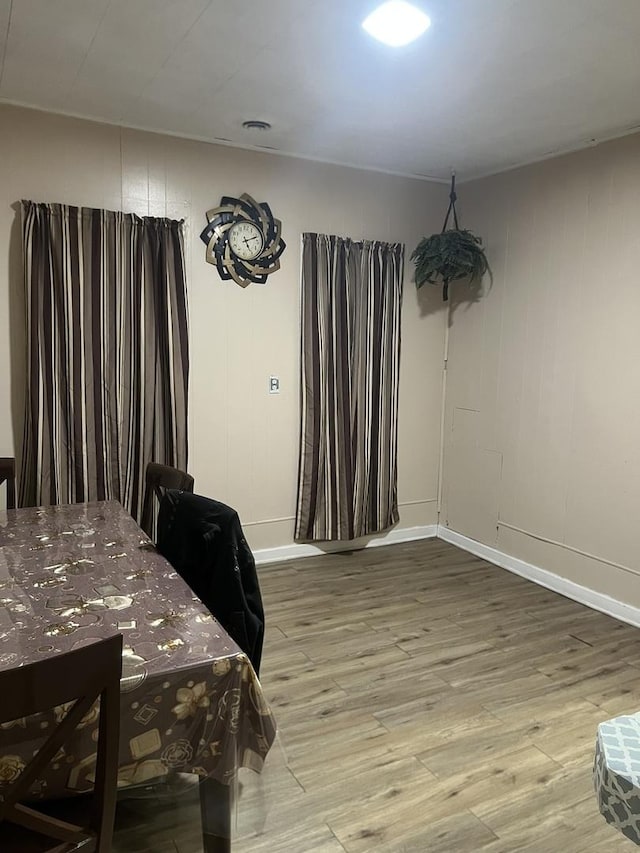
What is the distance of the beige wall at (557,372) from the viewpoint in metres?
3.45

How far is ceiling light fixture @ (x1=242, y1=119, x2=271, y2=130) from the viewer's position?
337cm

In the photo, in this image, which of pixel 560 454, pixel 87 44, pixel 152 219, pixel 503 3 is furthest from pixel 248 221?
A: pixel 560 454

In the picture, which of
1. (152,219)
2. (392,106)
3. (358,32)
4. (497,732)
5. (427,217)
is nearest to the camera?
(358,32)

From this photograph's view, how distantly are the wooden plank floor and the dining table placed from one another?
0.12m

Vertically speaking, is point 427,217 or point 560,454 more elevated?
point 427,217

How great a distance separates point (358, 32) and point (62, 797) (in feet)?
8.27

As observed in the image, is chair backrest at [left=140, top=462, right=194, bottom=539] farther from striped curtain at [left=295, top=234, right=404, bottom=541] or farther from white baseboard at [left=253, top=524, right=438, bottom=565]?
striped curtain at [left=295, top=234, right=404, bottom=541]

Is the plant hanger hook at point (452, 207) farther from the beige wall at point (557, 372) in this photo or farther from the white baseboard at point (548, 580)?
the white baseboard at point (548, 580)

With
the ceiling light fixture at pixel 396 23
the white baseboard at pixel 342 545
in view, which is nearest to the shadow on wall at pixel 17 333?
the white baseboard at pixel 342 545

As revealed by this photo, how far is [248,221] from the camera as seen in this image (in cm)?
387

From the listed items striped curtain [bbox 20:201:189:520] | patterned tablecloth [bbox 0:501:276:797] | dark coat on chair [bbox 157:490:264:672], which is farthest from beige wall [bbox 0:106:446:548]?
patterned tablecloth [bbox 0:501:276:797]

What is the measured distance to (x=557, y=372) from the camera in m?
3.83

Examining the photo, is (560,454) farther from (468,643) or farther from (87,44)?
(87,44)

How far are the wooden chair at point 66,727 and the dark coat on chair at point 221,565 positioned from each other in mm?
660
